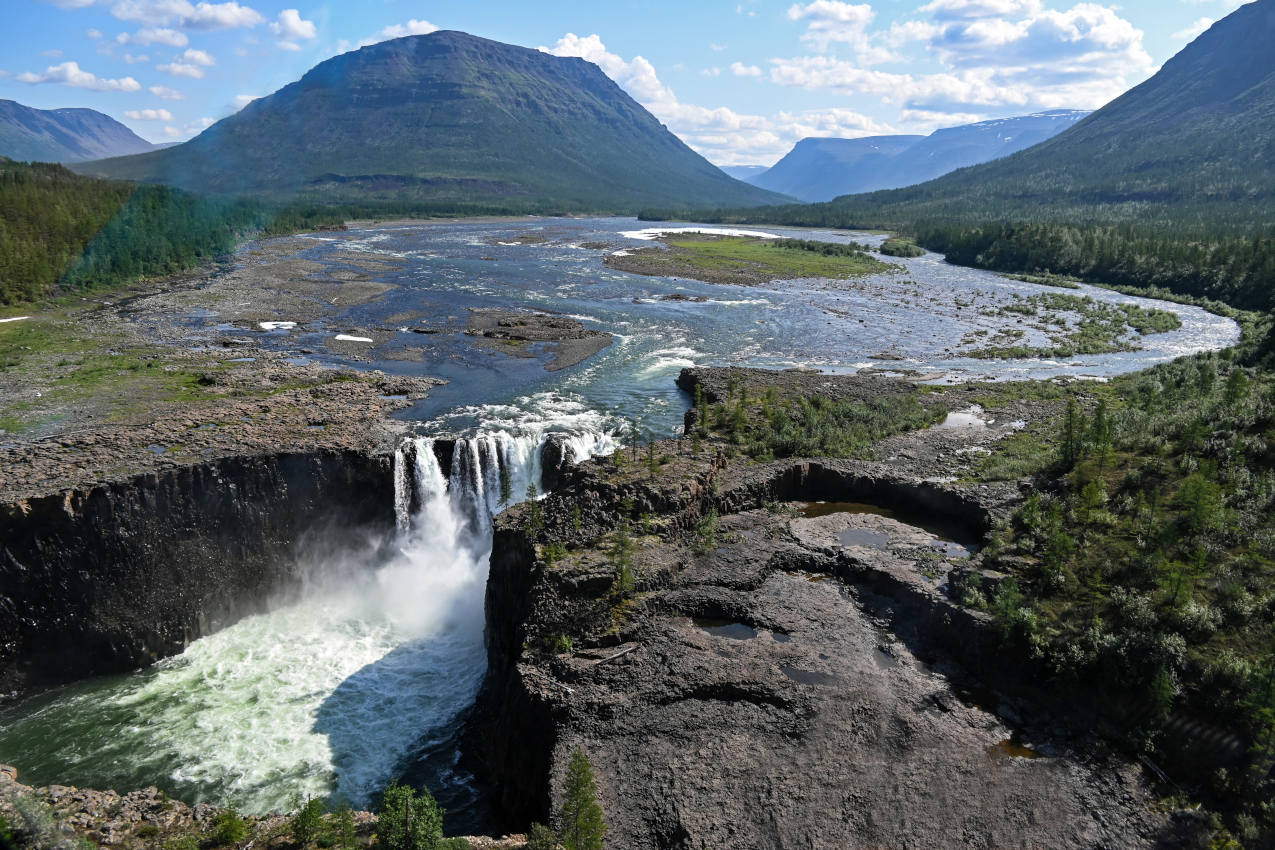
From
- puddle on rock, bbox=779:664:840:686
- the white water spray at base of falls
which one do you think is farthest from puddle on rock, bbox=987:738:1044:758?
the white water spray at base of falls

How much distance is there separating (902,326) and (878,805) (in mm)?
62331

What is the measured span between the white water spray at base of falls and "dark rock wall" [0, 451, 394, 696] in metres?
1.09

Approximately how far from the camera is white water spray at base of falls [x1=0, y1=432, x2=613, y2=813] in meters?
23.1

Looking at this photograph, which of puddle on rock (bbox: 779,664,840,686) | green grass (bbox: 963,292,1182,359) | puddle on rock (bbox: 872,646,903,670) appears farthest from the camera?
green grass (bbox: 963,292,1182,359)

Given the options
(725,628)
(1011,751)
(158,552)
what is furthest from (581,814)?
(158,552)

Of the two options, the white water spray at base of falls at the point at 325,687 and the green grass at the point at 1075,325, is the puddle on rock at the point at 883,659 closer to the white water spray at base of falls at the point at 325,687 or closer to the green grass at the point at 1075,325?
the white water spray at base of falls at the point at 325,687

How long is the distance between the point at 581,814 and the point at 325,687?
1563cm

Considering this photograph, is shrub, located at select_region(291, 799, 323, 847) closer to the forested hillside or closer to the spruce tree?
the spruce tree

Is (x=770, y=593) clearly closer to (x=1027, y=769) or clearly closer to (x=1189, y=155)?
(x=1027, y=769)

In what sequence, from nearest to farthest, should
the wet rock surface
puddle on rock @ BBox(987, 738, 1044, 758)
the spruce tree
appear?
the spruce tree
puddle on rock @ BBox(987, 738, 1044, 758)
the wet rock surface

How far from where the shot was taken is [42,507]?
91.1 feet

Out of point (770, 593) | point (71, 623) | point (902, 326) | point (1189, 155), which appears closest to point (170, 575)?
point (71, 623)

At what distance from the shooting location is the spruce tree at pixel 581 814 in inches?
615

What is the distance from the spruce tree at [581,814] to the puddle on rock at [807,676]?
7506 millimetres
